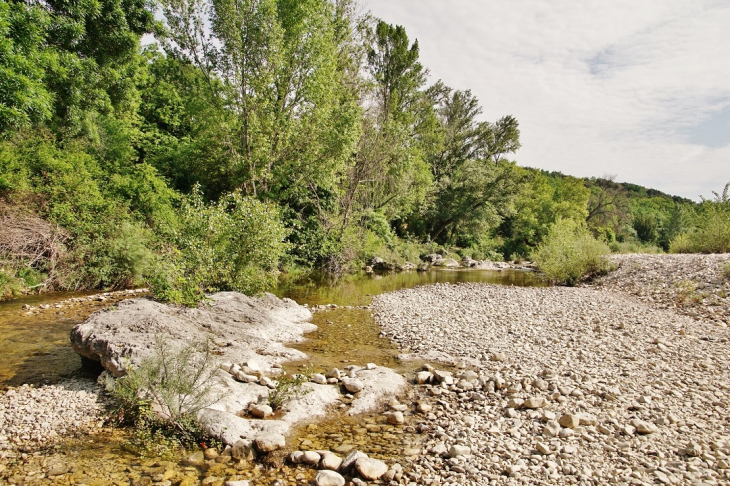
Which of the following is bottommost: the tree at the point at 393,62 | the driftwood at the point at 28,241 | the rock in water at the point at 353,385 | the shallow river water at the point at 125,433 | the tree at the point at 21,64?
the shallow river water at the point at 125,433

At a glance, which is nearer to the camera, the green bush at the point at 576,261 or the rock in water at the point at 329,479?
the rock in water at the point at 329,479

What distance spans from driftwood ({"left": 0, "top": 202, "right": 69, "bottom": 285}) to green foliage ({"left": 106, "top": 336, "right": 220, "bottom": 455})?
1134 centimetres

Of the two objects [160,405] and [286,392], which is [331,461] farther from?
[160,405]

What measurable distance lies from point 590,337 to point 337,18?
21142 mm

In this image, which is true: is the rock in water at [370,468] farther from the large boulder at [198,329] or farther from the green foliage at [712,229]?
the green foliage at [712,229]

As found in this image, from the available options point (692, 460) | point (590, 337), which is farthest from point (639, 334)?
point (692, 460)

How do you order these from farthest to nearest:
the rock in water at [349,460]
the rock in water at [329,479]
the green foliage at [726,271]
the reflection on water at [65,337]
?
the green foliage at [726,271] < the reflection on water at [65,337] < the rock in water at [349,460] < the rock in water at [329,479]

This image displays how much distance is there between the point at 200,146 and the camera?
22.1m

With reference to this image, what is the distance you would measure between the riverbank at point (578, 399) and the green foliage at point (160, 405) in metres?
2.92

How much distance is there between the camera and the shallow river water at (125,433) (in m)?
4.39

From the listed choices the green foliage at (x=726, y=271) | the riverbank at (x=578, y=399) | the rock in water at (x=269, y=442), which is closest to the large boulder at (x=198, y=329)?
the rock in water at (x=269, y=442)

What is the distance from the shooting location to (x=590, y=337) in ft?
30.6

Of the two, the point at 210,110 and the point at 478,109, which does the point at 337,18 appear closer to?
the point at 210,110

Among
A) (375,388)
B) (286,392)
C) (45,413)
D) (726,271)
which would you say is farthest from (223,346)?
(726,271)
